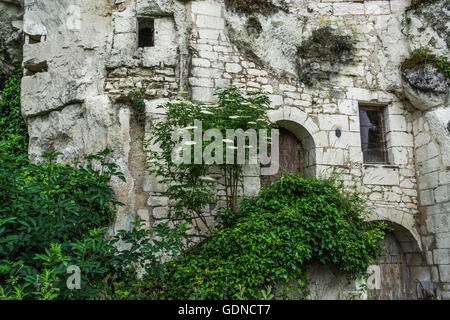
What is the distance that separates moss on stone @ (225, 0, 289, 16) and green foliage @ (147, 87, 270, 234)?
185 cm

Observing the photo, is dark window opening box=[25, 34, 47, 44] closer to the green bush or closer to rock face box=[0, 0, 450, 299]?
rock face box=[0, 0, 450, 299]

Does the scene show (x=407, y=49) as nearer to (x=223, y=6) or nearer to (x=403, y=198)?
(x=403, y=198)

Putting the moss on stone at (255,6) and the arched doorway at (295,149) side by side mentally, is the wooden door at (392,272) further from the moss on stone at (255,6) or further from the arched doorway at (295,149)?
the moss on stone at (255,6)

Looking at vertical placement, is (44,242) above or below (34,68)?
below

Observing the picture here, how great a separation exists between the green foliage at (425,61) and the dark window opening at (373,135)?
0.89 m

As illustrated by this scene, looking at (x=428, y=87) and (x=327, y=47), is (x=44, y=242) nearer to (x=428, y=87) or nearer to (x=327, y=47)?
(x=327, y=47)

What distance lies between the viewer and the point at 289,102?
660 cm

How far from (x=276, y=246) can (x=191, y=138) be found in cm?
171

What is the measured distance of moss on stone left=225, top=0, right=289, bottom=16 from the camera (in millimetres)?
6609

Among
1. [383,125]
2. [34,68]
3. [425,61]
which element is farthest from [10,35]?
[425,61]

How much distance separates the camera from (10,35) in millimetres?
7398

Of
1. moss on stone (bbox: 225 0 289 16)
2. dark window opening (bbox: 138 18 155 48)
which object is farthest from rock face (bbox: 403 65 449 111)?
dark window opening (bbox: 138 18 155 48)

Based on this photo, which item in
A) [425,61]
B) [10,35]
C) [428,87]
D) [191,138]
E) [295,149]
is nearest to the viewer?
[191,138]
